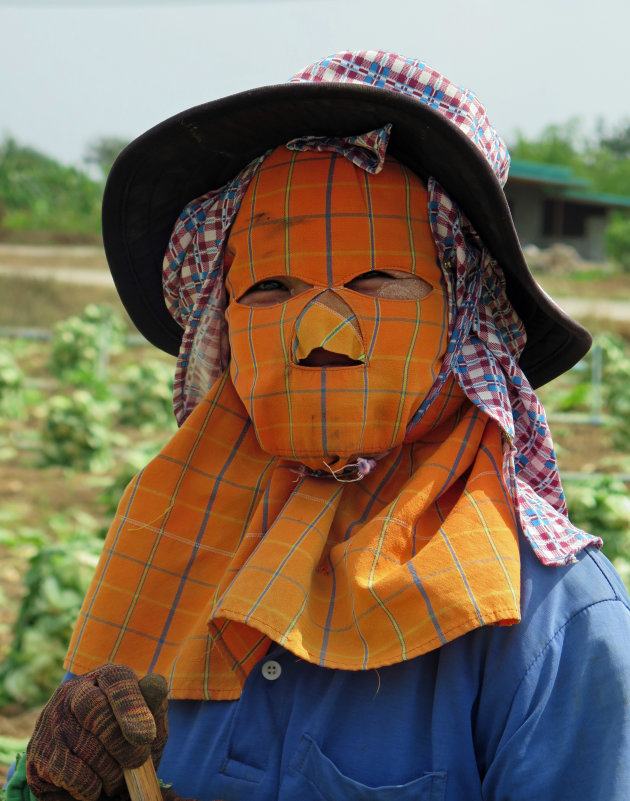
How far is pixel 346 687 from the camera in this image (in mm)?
1526

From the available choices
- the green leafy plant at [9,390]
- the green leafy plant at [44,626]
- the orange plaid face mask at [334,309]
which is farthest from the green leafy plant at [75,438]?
the orange plaid face mask at [334,309]

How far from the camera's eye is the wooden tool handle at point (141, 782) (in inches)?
51.6

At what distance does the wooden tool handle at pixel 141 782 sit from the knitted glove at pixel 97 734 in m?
0.01

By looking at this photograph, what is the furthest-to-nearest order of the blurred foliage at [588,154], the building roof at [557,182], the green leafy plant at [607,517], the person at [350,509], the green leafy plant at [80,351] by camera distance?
the blurred foliage at [588,154] → the building roof at [557,182] → the green leafy plant at [80,351] → the green leafy plant at [607,517] → the person at [350,509]

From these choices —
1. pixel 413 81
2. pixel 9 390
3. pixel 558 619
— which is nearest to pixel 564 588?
pixel 558 619

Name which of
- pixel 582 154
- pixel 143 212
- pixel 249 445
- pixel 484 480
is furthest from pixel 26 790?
pixel 582 154

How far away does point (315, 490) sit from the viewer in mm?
1679

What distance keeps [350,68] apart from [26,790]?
4.52ft

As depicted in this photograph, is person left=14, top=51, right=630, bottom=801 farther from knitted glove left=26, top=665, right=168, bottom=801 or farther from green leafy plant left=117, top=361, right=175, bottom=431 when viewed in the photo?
green leafy plant left=117, top=361, right=175, bottom=431

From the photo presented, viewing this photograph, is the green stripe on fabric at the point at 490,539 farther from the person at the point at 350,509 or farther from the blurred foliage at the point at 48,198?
the blurred foliage at the point at 48,198

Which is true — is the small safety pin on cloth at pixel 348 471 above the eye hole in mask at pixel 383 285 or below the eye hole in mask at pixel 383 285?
below

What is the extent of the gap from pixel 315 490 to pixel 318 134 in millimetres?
679

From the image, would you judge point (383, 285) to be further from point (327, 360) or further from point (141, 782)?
point (141, 782)

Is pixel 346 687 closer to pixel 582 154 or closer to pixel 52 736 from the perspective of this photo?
pixel 52 736
